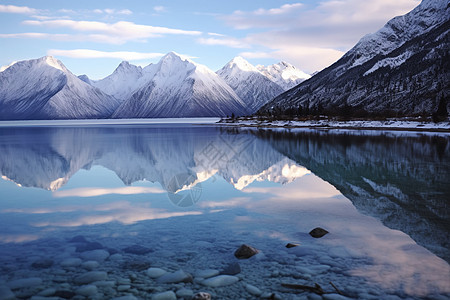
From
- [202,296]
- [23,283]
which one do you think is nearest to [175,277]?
[202,296]

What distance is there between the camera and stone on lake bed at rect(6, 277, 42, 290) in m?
11.0

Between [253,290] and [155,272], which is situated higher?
[155,272]

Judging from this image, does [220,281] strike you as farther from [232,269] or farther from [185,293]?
[185,293]

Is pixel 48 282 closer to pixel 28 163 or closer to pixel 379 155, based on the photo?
pixel 28 163

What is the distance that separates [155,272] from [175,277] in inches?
31.6

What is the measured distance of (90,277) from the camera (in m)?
11.6

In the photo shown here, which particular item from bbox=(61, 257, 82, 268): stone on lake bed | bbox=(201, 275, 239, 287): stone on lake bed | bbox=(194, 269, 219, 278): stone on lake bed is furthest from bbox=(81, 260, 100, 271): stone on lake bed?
bbox=(201, 275, 239, 287): stone on lake bed

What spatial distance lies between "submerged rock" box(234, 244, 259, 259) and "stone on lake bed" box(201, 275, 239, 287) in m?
1.69

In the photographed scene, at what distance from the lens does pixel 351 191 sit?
2481cm

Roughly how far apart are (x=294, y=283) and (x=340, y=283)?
1.35 metres

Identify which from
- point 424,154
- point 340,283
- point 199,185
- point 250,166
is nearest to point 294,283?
point 340,283

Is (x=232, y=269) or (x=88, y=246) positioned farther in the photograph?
(x=88, y=246)

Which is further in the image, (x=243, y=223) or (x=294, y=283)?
(x=243, y=223)

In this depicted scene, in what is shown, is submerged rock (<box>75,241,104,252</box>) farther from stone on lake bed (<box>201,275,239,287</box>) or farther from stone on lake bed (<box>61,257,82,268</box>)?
stone on lake bed (<box>201,275,239,287</box>)
